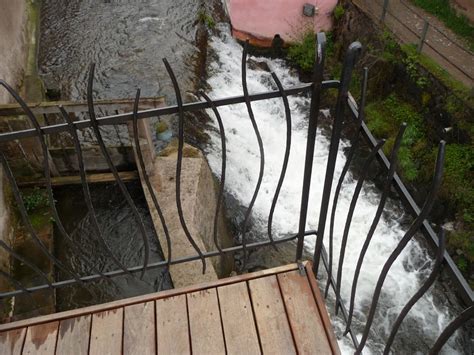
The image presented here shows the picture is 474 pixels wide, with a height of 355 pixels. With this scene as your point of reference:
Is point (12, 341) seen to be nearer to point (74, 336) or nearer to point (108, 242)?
point (74, 336)

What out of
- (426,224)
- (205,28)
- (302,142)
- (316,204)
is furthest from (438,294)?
(205,28)

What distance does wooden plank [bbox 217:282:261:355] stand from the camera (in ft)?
7.02

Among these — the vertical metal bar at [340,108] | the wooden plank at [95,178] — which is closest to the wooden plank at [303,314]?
the vertical metal bar at [340,108]

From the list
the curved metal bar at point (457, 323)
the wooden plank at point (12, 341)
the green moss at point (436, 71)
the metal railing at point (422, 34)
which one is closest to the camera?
the curved metal bar at point (457, 323)

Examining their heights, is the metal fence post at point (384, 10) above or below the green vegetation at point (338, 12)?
above

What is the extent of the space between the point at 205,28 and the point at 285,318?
401 inches

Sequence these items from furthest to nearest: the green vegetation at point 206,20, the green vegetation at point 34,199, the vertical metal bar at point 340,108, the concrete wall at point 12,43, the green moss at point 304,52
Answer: the green vegetation at point 206,20 → the green moss at point 304,52 → the concrete wall at point 12,43 → the green vegetation at point 34,199 → the vertical metal bar at point 340,108

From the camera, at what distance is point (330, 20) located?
10609mm

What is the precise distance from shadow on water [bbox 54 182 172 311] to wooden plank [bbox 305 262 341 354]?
3516 millimetres

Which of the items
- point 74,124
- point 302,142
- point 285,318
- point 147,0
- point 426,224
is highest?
point 74,124

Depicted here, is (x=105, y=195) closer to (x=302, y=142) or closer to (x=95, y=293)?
(x=95, y=293)

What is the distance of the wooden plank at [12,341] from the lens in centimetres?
212

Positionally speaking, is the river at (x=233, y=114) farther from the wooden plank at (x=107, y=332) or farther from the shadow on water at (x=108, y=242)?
the wooden plank at (x=107, y=332)

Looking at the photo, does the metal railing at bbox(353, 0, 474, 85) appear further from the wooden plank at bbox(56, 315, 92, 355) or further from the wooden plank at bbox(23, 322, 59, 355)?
the wooden plank at bbox(23, 322, 59, 355)
